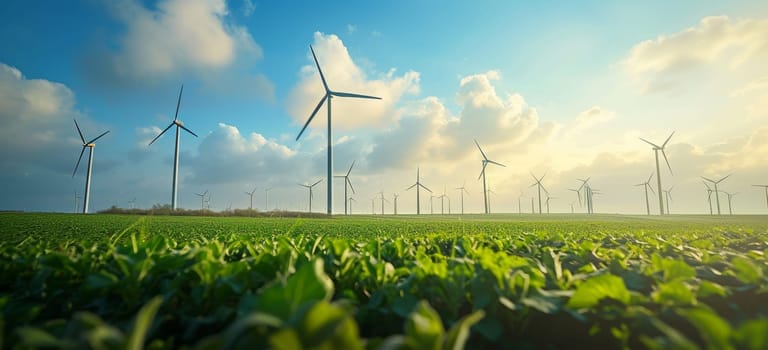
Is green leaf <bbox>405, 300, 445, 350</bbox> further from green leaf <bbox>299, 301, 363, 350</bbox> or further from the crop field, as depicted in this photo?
green leaf <bbox>299, 301, 363, 350</bbox>

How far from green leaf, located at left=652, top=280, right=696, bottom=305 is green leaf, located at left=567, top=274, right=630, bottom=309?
0.22 meters

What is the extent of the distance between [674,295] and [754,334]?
76cm

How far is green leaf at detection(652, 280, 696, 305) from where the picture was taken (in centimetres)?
170

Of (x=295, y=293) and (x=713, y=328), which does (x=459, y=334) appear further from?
(x=713, y=328)

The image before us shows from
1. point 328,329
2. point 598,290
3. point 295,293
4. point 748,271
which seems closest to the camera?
point 328,329

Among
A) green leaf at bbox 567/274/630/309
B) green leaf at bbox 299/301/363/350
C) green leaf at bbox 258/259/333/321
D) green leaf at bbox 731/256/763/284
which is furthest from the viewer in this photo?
green leaf at bbox 731/256/763/284

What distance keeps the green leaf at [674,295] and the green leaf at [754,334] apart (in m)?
0.67

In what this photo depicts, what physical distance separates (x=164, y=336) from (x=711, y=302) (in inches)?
127

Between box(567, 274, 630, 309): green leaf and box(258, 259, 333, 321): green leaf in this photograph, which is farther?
box(567, 274, 630, 309): green leaf

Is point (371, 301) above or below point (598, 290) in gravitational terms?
below

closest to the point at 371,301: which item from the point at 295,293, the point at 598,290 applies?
the point at 295,293

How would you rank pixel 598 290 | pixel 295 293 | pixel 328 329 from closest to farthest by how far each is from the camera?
pixel 328 329 < pixel 295 293 < pixel 598 290

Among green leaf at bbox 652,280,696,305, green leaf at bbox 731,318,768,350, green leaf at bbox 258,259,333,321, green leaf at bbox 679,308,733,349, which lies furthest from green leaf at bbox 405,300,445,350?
green leaf at bbox 652,280,696,305

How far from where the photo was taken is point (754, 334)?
42.2 inches
